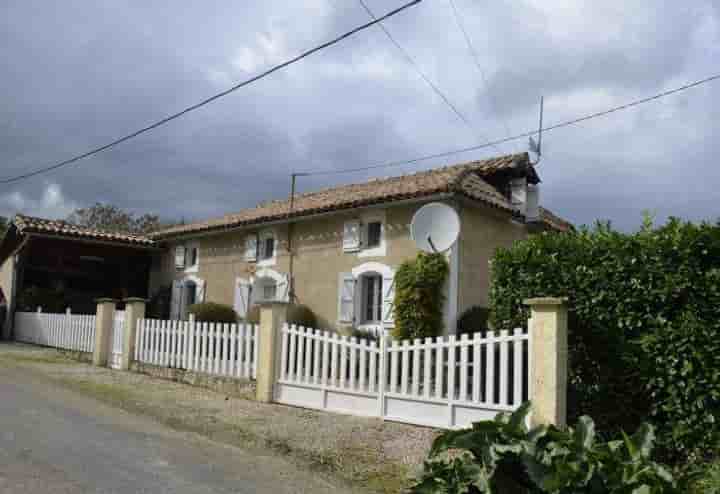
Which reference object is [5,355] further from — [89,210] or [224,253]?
[89,210]

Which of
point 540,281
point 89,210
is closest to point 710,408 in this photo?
point 540,281

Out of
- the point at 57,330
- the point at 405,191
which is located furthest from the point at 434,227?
the point at 57,330

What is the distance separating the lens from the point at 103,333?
490 inches

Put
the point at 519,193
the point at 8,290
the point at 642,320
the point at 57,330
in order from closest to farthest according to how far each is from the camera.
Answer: the point at 642,320
the point at 519,193
the point at 57,330
the point at 8,290

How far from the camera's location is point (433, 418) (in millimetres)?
6812

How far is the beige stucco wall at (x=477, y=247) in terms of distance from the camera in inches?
472

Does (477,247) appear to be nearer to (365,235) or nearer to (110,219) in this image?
(365,235)

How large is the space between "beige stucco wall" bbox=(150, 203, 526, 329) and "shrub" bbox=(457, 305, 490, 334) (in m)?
0.17

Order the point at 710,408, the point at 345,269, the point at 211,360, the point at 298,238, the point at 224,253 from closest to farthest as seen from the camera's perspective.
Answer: the point at 710,408
the point at 211,360
the point at 345,269
the point at 298,238
the point at 224,253

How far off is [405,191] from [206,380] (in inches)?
203

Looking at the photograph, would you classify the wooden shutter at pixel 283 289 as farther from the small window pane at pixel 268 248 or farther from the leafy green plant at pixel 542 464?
the leafy green plant at pixel 542 464

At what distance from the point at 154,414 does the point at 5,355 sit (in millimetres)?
8485

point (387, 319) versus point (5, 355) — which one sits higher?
point (387, 319)

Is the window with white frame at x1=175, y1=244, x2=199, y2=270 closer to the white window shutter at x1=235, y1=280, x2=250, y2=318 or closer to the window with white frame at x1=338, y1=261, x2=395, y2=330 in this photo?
the white window shutter at x1=235, y1=280, x2=250, y2=318
